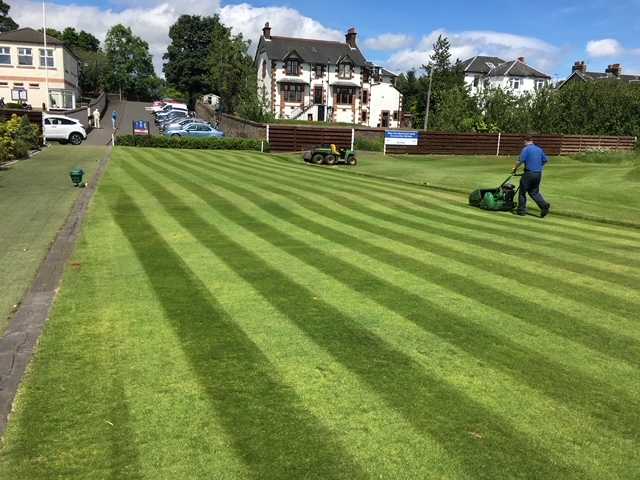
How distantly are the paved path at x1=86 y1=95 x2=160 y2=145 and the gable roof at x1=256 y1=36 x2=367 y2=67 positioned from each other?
18.6 m

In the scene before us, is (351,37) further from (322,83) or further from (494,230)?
(494,230)

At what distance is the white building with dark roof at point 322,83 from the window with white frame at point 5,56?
98.9ft

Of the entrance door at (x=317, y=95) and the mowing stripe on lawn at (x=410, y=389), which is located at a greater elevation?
the entrance door at (x=317, y=95)

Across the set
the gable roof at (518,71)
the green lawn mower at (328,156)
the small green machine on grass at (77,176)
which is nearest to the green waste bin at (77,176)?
the small green machine on grass at (77,176)

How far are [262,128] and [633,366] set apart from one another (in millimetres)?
33840

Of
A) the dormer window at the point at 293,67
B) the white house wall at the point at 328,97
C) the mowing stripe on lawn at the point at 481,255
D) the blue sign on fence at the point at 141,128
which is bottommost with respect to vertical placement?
the mowing stripe on lawn at the point at 481,255

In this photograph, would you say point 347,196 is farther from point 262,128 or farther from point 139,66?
point 139,66

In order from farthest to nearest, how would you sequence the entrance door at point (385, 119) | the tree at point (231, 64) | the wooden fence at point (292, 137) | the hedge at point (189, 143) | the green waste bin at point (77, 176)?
the entrance door at point (385, 119) → the tree at point (231, 64) → the wooden fence at point (292, 137) → the hedge at point (189, 143) → the green waste bin at point (77, 176)

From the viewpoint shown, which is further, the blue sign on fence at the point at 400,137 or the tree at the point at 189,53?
the tree at the point at 189,53

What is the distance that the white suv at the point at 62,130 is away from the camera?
35.1m

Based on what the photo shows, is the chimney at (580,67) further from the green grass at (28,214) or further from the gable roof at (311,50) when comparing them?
the green grass at (28,214)

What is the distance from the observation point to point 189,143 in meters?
34.9

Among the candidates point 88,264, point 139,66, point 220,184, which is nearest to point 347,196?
point 220,184

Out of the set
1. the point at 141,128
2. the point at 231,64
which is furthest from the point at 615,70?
the point at 141,128
